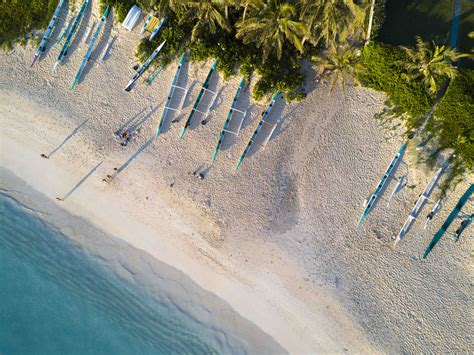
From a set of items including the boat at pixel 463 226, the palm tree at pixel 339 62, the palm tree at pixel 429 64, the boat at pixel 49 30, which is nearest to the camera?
the palm tree at pixel 429 64

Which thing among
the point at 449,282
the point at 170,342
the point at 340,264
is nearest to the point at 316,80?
the point at 340,264

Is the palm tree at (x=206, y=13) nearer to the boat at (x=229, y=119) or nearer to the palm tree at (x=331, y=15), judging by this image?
the boat at (x=229, y=119)

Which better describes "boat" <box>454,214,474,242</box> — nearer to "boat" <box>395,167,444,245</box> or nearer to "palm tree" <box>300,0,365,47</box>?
"boat" <box>395,167,444,245</box>

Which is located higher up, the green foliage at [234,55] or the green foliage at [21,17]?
the green foliage at [234,55]

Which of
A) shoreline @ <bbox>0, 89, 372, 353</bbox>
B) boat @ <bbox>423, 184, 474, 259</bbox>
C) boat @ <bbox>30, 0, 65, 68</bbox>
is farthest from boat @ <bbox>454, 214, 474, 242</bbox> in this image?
boat @ <bbox>30, 0, 65, 68</bbox>

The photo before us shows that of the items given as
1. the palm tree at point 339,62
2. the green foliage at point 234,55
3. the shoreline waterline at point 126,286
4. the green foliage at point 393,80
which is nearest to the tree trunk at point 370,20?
the green foliage at point 393,80

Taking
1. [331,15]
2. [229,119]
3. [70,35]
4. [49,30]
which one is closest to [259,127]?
[229,119]
